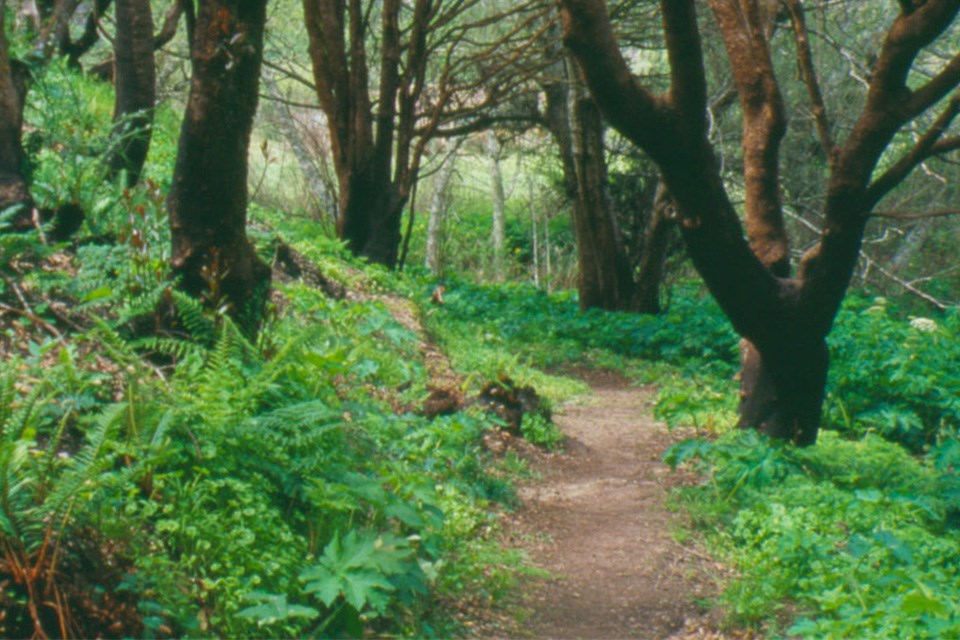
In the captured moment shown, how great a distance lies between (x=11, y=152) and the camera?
6211 mm

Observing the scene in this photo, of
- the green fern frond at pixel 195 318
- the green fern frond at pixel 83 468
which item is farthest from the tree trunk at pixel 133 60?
the green fern frond at pixel 83 468

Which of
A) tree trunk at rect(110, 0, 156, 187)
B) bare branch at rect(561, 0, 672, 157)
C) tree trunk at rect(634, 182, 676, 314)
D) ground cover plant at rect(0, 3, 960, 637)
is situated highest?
tree trunk at rect(110, 0, 156, 187)

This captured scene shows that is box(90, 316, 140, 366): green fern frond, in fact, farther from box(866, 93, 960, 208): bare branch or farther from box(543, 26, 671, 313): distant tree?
box(543, 26, 671, 313): distant tree

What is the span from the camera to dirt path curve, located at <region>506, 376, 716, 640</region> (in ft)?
16.8

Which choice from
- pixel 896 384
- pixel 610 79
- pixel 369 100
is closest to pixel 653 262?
pixel 369 100

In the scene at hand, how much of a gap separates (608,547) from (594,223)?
35.2 feet

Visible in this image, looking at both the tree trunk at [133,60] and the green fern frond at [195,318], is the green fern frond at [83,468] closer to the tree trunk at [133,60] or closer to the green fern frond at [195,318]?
the green fern frond at [195,318]

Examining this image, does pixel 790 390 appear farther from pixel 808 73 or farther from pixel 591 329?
pixel 591 329

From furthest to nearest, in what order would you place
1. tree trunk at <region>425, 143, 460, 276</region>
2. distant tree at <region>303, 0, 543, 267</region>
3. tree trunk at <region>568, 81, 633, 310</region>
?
1. tree trunk at <region>425, 143, 460, 276</region>
2. tree trunk at <region>568, 81, 633, 310</region>
3. distant tree at <region>303, 0, 543, 267</region>

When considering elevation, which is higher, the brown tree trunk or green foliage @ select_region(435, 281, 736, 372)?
the brown tree trunk

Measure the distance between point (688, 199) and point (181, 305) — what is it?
137 inches

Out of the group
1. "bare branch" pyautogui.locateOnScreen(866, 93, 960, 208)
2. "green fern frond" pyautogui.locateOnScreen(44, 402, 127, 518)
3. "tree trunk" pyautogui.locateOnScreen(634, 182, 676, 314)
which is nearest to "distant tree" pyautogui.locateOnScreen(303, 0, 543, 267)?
"tree trunk" pyautogui.locateOnScreen(634, 182, 676, 314)

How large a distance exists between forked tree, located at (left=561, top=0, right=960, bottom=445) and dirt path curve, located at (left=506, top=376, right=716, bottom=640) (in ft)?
3.83

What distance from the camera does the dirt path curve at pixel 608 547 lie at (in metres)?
5.12
